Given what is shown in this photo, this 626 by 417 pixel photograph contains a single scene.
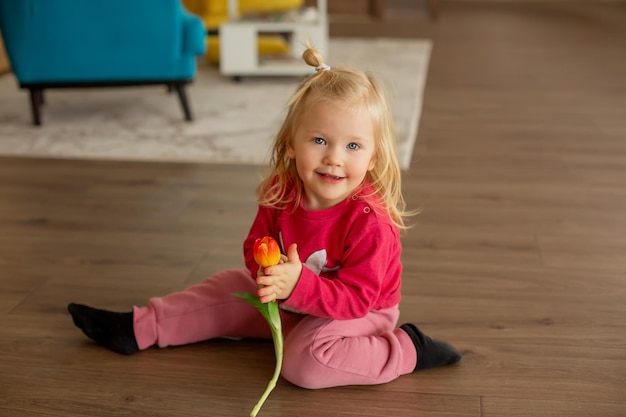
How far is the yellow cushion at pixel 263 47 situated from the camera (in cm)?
486

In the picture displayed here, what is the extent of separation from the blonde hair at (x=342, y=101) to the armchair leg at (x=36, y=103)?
6.96 feet

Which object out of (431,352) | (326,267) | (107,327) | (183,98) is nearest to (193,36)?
(183,98)

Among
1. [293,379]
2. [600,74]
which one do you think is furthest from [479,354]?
[600,74]

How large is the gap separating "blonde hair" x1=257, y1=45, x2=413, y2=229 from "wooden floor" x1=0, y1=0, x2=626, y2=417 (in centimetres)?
35

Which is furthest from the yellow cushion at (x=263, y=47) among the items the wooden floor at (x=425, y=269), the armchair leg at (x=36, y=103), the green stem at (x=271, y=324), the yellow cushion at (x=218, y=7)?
the green stem at (x=271, y=324)

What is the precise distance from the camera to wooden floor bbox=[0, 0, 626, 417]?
153 centimetres

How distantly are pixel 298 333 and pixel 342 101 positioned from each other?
18.1 inches

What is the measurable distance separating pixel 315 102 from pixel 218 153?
65.6 inches

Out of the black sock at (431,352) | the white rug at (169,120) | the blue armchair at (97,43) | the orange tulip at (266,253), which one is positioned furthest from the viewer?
the blue armchair at (97,43)

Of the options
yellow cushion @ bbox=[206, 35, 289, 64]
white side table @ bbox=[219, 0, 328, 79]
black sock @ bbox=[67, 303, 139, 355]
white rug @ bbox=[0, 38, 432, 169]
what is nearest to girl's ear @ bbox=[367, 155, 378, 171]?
black sock @ bbox=[67, 303, 139, 355]

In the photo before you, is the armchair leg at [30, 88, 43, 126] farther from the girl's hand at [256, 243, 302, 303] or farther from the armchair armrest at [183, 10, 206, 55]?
the girl's hand at [256, 243, 302, 303]

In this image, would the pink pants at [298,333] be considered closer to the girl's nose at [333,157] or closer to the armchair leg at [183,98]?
the girl's nose at [333,157]

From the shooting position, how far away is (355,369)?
5.06 ft

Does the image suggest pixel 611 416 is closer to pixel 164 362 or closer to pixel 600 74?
pixel 164 362
